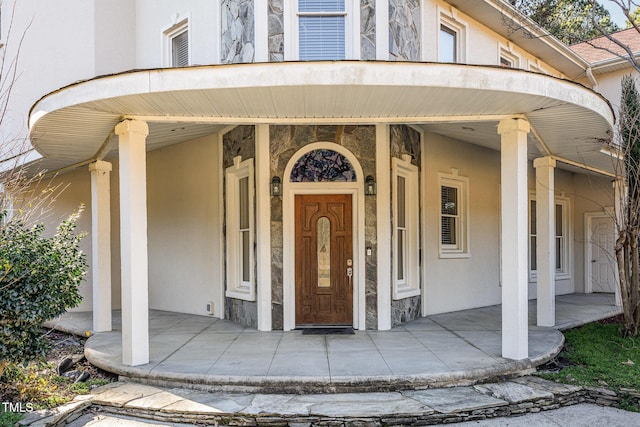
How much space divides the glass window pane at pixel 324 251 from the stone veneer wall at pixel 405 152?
1098 mm

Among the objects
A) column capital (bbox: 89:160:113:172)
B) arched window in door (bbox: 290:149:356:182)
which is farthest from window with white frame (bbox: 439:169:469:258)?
column capital (bbox: 89:160:113:172)

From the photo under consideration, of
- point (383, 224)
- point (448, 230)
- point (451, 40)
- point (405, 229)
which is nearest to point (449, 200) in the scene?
point (448, 230)

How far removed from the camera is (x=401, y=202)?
8375 millimetres

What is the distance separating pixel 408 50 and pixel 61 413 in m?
6.98

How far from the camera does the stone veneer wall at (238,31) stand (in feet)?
24.1

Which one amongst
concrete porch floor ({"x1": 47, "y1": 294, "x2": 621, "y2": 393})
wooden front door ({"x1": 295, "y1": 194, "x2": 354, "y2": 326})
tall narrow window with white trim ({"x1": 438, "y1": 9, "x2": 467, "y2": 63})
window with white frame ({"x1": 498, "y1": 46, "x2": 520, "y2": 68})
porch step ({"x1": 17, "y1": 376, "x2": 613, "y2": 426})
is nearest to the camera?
porch step ({"x1": 17, "y1": 376, "x2": 613, "y2": 426})

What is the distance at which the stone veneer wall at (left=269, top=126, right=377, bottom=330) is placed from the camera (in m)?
7.63

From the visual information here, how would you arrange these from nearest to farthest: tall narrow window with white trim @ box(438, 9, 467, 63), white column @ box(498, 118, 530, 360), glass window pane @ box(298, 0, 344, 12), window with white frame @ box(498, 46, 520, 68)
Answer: white column @ box(498, 118, 530, 360) < glass window pane @ box(298, 0, 344, 12) < tall narrow window with white trim @ box(438, 9, 467, 63) < window with white frame @ box(498, 46, 520, 68)

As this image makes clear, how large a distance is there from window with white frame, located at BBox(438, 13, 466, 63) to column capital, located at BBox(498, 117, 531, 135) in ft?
13.0

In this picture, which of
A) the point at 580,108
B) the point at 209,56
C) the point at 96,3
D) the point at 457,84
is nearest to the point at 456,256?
the point at 580,108

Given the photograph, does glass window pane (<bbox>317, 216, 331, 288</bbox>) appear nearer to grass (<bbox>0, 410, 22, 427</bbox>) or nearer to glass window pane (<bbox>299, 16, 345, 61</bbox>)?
glass window pane (<bbox>299, 16, 345, 61</bbox>)

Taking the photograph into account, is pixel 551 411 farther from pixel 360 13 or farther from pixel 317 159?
pixel 360 13

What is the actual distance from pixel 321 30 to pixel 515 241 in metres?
4.29

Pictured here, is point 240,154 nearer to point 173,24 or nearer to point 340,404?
point 173,24
